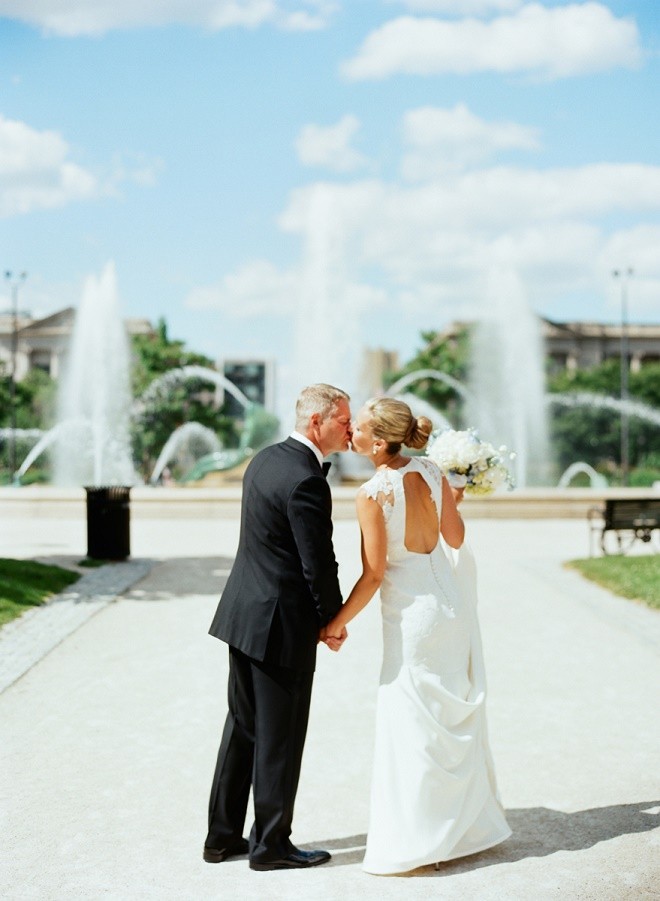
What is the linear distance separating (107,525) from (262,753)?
12.7 meters

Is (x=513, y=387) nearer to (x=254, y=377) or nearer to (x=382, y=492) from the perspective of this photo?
(x=382, y=492)

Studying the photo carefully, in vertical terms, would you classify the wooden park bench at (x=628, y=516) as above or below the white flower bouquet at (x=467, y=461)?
below

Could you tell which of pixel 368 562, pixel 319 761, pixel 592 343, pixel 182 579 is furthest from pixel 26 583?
pixel 592 343

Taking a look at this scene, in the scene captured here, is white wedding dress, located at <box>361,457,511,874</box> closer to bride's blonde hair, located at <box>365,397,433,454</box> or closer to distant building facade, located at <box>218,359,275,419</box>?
bride's blonde hair, located at <box>365,397,433,454</box>

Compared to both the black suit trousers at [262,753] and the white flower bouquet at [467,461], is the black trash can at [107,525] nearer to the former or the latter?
the white flower bouquet at [467,461]

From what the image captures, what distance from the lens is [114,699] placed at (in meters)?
7.91

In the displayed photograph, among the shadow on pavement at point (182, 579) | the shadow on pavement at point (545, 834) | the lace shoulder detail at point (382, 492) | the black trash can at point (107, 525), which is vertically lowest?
the shadow on pavement at point (182, 579)

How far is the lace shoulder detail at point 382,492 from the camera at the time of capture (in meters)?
4.68

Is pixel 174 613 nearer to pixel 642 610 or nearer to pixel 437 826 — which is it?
pixel 642 610

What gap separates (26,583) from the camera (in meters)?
13.3

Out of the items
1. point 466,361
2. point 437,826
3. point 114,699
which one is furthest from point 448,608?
point 466,361

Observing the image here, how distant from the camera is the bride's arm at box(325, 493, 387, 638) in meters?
4.65

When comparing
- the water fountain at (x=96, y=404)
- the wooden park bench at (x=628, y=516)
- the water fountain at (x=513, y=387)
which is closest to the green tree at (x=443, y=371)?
the water fountain at (x=513, y=387)

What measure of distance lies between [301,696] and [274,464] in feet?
3.13
